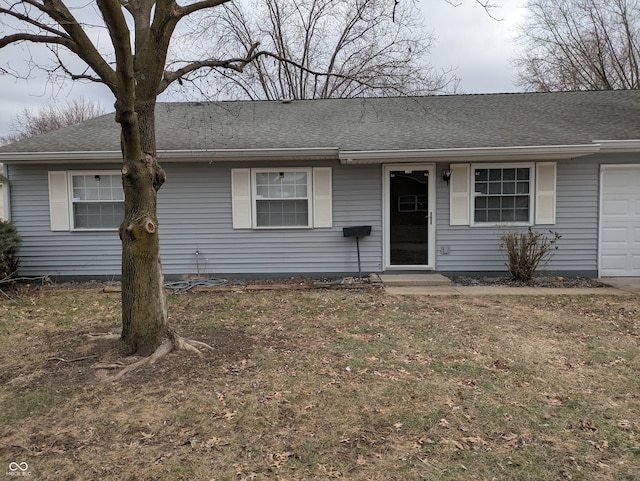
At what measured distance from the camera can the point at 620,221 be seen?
8141 mm

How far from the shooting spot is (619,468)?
2.37 meters

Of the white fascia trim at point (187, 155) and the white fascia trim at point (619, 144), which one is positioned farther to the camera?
the white fascia trim at point (187, 155)

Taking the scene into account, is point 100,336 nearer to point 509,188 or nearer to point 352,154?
point 352,154

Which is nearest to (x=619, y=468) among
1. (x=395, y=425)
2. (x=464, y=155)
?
(x=395, y=425)

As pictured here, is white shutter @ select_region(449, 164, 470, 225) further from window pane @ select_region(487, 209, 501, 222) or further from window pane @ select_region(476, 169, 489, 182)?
window pane @ select_region(487, 209, 501, 222)

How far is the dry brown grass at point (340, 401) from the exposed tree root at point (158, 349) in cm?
9

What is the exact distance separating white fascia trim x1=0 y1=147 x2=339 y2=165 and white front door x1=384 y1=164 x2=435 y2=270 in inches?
58.0

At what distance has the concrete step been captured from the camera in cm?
759

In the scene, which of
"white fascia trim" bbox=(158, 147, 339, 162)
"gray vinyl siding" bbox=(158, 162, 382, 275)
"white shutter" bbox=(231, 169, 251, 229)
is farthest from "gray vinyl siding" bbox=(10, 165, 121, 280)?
"white shutter" bbox=(231, 169, 251, 229)

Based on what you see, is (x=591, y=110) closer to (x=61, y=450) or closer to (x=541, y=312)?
(x=541, y=312)

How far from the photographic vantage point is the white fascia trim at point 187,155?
769cm

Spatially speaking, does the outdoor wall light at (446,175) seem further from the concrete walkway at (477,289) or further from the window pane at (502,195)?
the concrete walkway at (477,289)

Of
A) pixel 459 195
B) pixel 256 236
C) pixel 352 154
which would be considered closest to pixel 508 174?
pixel 459 195

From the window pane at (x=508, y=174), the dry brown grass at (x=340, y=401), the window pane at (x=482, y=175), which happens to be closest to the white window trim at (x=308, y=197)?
the window pane at (x=482, y=175)
